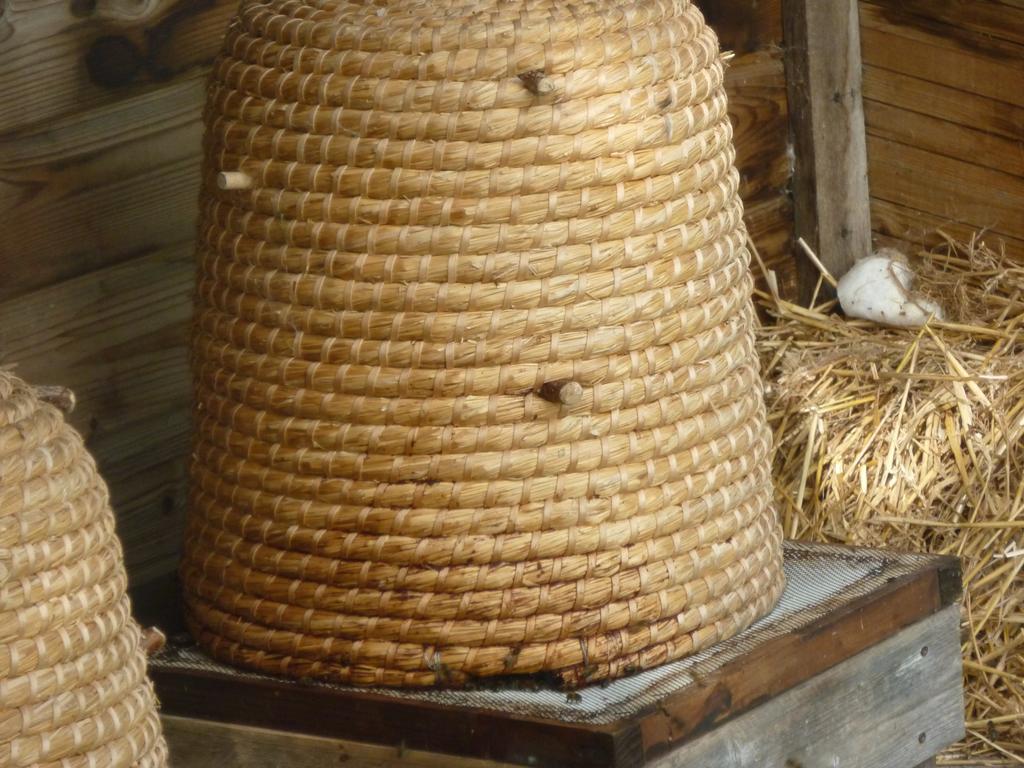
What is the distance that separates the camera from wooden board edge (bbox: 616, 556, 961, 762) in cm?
152

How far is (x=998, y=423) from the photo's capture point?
8.13ft

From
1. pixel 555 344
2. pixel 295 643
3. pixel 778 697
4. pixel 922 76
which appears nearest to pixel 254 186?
pixel 555 344

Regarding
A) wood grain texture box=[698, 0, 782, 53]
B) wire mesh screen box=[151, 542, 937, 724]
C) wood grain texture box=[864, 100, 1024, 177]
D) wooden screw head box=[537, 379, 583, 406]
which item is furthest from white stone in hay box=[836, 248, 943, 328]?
wooden screw head box=[537, 379, 583, 406]

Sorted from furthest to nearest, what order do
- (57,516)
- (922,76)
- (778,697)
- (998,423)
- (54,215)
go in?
(922,76) < (998,423) < (54,215) < (778,697) < (57,516)

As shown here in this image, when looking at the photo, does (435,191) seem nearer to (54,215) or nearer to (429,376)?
(429,376)

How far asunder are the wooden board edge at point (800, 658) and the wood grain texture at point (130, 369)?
34.6 inches

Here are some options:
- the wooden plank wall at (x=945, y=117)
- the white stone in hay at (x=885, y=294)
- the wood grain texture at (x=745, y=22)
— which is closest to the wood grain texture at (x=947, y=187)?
the wooden plank wall at (x=945, y=117)

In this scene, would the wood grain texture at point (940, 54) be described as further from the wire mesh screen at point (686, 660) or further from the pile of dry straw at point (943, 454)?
the wire mesh screen at point (686, 660)

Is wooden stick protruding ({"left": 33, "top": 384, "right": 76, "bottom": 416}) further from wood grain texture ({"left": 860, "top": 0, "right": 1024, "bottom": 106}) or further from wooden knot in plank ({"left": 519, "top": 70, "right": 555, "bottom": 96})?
wood grain texture ({"left": 860, "top": 0, "right": 1024, "bottom": 106})

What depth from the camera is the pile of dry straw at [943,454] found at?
2416 mm

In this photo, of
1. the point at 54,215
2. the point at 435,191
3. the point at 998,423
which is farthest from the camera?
the point at 998,423

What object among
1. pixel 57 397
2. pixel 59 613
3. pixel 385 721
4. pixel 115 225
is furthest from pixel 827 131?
pixel 59 613

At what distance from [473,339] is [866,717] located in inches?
25.3

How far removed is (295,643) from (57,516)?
0.43 m
